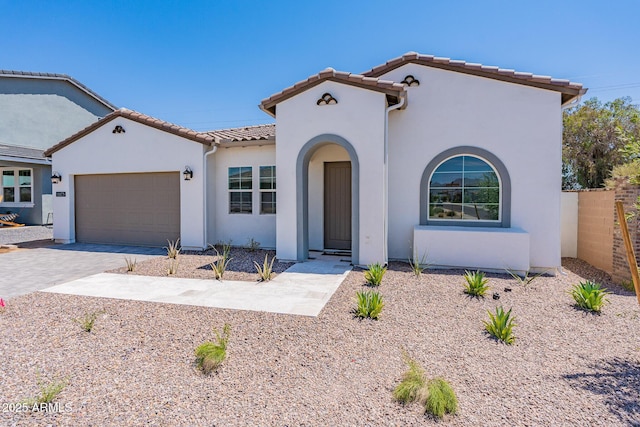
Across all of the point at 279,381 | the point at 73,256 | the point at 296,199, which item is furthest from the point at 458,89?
the point at 73,256

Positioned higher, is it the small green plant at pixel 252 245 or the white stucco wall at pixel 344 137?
the white stucco wall at pixel 344 137

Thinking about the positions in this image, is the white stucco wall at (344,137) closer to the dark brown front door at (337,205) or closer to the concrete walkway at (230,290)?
the concrete walkway at (230,290)

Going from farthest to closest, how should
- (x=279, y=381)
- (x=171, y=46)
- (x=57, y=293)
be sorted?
(x=171, y=46) < (x=57, y=293) < (x=279, y=381)

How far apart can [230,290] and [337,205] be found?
17.1ft

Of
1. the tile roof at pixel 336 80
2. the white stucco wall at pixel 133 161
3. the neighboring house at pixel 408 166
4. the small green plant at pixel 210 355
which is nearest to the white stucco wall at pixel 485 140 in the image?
the neighboring house at pixel 408 166

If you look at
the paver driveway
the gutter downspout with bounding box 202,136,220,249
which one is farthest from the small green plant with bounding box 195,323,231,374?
the gutter downspout with bounding box 202,136,220,249

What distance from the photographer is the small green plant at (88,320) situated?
4.80 metres

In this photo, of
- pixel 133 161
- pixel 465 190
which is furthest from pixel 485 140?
pixel 133 161

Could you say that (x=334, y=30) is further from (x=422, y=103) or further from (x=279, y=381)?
(x=279, y=381)

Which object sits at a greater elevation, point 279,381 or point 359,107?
point 359,107

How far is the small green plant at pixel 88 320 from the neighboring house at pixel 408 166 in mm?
5011

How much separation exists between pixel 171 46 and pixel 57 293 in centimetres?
1440

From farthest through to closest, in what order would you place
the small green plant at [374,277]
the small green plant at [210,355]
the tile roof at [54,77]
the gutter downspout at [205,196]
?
the tile roof at [54,77], the gutter downspout at [205,196], the small green plant at [374,277], the small green plant at [210,355]

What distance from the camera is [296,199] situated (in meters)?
9.22
